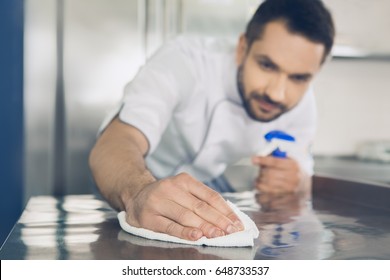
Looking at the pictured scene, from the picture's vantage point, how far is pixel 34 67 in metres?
1.53

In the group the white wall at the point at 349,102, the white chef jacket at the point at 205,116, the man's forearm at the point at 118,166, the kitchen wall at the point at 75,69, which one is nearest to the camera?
the man's forearm at the point at 118,166

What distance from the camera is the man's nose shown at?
1263mm

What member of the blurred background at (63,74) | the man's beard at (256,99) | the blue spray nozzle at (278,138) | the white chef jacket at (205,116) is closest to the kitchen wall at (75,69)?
the blurred background at (63,74)

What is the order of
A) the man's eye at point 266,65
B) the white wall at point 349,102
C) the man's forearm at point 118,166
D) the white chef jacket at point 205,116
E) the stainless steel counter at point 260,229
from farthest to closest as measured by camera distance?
the white wall at point 349,102
the man's eye at point 266,65
the white chef jacket at point 205,116
the man's forearm at point 118,166
the stainless steel counter at point 260,229

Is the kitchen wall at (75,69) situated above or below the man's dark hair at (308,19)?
below

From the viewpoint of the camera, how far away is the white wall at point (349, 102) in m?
2.23

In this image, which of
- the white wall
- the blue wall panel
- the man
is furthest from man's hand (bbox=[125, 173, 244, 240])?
the white wall

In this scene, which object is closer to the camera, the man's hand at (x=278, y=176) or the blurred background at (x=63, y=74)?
the man's hand at (x=278, y=176)

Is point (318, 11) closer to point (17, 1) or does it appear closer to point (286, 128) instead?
point (286, 128)

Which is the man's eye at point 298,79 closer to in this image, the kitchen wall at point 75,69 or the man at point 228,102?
the man at point 228,102

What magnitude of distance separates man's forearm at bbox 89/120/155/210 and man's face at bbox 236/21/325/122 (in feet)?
1.36

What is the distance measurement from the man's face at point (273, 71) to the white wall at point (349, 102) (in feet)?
3.12

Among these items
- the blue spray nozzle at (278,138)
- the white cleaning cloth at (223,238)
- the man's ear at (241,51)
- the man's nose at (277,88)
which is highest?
the man's ear at (241,51)
